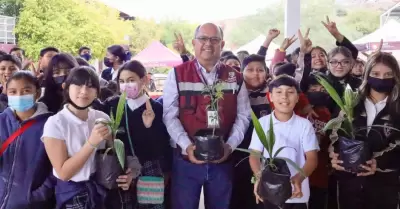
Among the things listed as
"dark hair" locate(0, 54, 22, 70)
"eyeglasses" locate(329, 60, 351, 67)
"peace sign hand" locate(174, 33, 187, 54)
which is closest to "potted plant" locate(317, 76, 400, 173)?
"eyeglasses" locate(329, 60, 351, 67)

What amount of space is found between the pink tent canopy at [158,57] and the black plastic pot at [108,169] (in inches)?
421

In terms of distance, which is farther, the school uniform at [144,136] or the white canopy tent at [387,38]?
the white canopy tent at [387,38]

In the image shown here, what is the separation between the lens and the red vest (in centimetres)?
257

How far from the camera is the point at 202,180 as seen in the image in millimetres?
2547

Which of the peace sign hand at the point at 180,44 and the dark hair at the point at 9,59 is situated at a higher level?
the peace sign hand at the point at 180,44

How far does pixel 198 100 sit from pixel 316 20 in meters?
26.8

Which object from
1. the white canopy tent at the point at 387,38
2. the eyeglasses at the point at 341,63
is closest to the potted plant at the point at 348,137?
the eyeglasses at the point at 341,63

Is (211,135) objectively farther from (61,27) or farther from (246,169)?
(61,27)

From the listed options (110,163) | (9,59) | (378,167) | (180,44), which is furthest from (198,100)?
(9,59)

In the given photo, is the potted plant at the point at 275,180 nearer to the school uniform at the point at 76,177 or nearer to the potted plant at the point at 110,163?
the potted plant at the point at 110,163

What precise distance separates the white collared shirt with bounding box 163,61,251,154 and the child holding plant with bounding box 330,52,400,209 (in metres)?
0.58

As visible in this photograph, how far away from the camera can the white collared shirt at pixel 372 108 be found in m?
2.52

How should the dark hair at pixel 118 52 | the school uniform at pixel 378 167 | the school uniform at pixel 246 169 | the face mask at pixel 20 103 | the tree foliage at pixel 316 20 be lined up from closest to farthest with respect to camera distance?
the face mask at pixel 20 103, the school uniform at pixel 378 167, the school uniform at pixel 246 169, the dark hair at pixel 118 52, the tree foliage at pixel 316 20

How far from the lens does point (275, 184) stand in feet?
6.31
